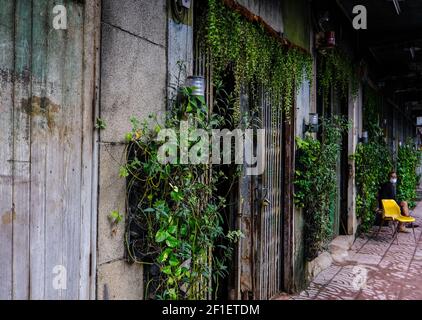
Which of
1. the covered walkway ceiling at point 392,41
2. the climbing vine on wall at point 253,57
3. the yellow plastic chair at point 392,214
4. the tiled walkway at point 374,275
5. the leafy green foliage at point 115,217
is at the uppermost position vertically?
the covered walkway ceiling at point 392,41

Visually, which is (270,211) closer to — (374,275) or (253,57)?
(253,57)

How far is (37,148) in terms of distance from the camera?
2209mm

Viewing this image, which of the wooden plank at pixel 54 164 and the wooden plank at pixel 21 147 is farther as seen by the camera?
the wooden plank at pixel 54 164

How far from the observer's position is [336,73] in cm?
717

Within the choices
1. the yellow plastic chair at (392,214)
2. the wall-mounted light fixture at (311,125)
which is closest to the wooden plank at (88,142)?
the wall-mounted light fixture at (311,125)

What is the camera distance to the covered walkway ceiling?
7.02 m

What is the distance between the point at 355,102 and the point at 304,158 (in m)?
3.99

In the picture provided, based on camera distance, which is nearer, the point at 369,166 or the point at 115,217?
the point at 115,217

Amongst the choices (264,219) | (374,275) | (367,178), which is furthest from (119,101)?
(367,178)

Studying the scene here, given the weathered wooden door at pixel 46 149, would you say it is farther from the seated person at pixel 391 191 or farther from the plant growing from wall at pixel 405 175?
the plant growing from wall at pixel 405 175

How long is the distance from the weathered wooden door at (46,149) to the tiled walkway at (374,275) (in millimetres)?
3865

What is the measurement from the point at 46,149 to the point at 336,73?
6.12 meters

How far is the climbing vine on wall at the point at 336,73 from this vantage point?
664 centimetres

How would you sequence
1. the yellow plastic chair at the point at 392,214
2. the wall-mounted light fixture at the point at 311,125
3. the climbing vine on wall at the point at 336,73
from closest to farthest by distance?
1. the wall-mounted light fixture at the point at 311,125
2. the climbing vine on wall at the point at 336,73
3. the yellow plastic chair at the point at 392,214
